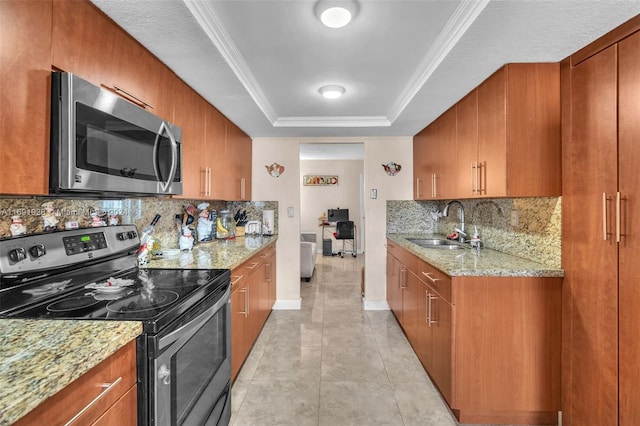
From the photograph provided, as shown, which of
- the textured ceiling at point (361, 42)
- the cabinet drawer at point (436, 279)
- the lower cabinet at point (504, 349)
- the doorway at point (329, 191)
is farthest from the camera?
the doorway at point (329, 191)

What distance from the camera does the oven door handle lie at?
1.10 m

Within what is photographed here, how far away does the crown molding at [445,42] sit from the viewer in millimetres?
1401

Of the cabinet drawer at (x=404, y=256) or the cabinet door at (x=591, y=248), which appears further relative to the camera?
the cabinet drawer at (x=404, y=256)

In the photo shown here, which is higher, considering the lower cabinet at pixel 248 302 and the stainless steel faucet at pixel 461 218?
the stainless steel faucet at pixel 461 218

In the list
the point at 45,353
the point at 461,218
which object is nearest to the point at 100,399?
the point at 45,353

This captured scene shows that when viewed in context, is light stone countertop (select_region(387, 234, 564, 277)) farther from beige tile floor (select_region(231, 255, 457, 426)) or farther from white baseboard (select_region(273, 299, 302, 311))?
white baseboard (select_region(273, 299, 302, 311))

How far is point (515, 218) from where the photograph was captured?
228 cm

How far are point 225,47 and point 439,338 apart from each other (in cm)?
228

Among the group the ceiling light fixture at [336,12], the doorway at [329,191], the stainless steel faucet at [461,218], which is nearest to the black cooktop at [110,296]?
the ceiling light fixture at [336,12]

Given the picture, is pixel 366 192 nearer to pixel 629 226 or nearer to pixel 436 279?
pixel 436 279

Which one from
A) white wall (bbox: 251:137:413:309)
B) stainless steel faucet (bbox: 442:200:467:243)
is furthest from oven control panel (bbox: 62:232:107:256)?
stainless steel faucet (bbox: 442:200:467:243)

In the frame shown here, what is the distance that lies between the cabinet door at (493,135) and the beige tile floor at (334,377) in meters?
1.50

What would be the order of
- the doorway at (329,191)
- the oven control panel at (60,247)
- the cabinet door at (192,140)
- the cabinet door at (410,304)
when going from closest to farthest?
the oven control panel at (60,247)
the cabinet door at (192,140)
the cabinet door at (410,304)
the doorway at (329,191)

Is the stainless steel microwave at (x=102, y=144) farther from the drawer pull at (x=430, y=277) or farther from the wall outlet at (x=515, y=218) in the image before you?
the wall outlet at (x=515, y=218)
